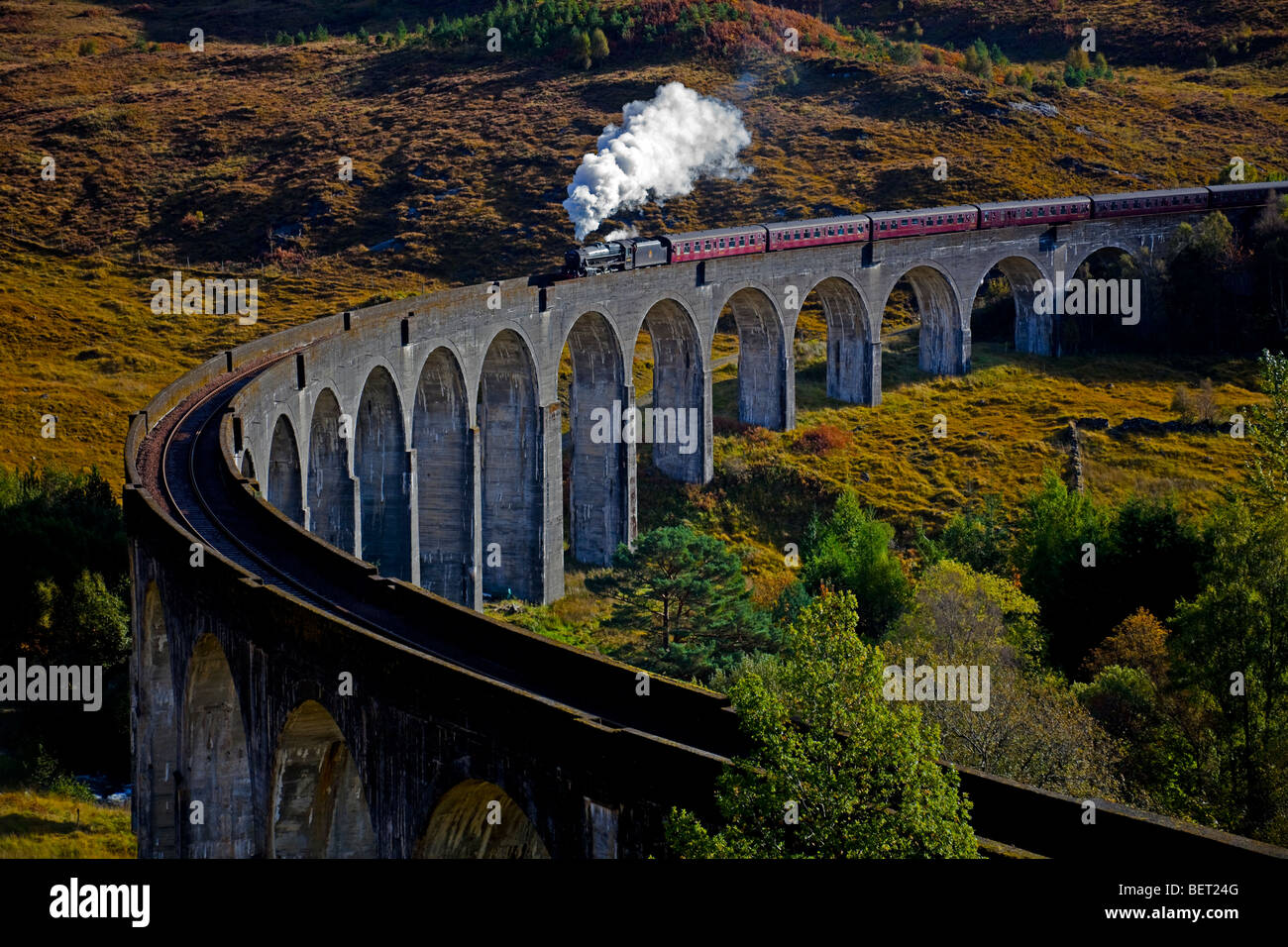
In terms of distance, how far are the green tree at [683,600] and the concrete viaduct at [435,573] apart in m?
7.17

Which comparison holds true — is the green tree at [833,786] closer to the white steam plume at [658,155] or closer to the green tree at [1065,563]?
the green tree at [1065,563]

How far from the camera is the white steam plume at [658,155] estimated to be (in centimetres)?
9281

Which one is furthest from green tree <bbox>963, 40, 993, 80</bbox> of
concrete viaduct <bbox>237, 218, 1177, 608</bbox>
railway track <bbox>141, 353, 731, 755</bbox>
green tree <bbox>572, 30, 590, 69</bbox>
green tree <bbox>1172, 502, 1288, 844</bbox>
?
green tree <bbox>1172, 502, 1288, 844</bbox>

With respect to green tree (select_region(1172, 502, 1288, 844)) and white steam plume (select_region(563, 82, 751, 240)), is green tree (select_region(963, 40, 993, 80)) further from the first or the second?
green tree (select_region(1172, 502, 1288, 844))

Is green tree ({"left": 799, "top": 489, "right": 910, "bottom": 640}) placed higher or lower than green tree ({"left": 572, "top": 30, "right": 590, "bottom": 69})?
lower

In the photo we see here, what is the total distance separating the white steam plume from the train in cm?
1816

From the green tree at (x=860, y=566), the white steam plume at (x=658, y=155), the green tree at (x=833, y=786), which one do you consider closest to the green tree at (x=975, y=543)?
the green tree at (x=860, y=566)

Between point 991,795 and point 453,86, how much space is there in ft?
336

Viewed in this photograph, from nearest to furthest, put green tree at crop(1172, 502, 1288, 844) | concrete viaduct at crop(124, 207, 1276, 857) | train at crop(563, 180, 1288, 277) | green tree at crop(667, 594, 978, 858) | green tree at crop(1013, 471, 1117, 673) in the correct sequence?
1. green tree at crop(667, 594, 978, 858)
2. concrete viaduct at crop(124, 207, 1276, 857)
3. green tree at crop(1172, 502, 1288, 844)
4. green tree at crop(1013, 471, 1117, 673)
5. train at crop(563, 180, 1288, 277)

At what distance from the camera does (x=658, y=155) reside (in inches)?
3942

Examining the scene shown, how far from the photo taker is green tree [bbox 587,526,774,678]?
157 feet

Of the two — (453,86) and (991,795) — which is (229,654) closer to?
(991,795)

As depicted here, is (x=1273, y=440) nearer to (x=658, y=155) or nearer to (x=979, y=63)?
(x=658, y=155)
